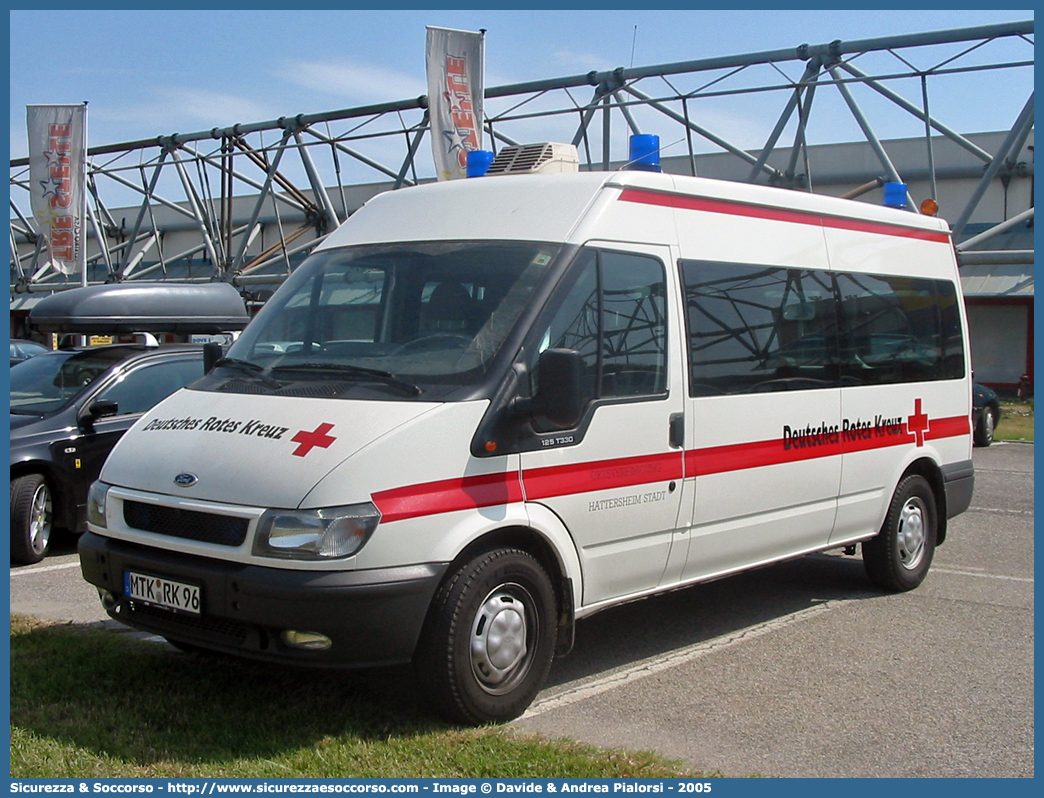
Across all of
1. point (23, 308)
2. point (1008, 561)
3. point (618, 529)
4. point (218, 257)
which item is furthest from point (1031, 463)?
point (23, 308)

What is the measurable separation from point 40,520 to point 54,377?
4.97ft

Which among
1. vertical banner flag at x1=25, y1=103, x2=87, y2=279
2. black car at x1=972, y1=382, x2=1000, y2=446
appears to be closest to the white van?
black car at x1=972, y1=382, x2=1000, y2=446

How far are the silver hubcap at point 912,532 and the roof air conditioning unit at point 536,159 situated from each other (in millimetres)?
3509

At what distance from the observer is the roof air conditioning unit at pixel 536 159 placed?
6.56 m

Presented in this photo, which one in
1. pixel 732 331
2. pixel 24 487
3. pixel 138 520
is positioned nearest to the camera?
pixel 138 520

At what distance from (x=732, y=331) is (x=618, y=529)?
1439 millimetres

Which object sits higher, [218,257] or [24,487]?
[218,257]

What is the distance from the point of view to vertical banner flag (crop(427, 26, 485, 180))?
18.2 meters

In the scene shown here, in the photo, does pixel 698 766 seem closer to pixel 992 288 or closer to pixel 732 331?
pixel 732 331

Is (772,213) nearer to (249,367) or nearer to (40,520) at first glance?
(249,367)

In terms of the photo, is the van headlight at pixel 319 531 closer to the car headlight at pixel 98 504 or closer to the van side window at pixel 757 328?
the car headlight at pixel 98 504

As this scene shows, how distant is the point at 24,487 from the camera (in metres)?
8.98

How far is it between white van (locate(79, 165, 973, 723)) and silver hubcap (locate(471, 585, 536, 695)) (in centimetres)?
1

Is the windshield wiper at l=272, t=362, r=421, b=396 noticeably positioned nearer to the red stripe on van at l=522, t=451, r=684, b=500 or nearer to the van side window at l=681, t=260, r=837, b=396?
the red stripe on van at l=522, t=451, r=684, b=500
